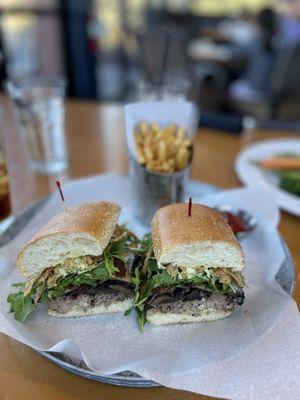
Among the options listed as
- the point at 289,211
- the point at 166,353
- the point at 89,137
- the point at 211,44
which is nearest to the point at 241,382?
the point at 166,353

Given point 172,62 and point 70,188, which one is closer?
point 70,188

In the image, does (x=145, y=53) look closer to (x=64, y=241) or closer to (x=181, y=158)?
(x=181, y=158)

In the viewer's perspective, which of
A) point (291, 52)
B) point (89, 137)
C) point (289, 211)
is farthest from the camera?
point (291, 52)

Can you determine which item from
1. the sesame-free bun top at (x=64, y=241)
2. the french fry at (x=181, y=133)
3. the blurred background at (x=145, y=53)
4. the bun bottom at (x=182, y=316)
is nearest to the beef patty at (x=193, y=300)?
the bun bottom at (x=182, y=316)

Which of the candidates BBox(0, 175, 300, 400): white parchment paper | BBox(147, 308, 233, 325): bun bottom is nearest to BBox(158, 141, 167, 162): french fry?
BBox(0, 175, 300, 400): white parchment paper

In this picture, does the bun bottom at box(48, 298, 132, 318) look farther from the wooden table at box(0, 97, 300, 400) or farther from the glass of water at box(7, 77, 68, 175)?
the glass of water at box(7, 77, 68, 175)

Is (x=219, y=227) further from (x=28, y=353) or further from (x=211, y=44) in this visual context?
(x=211, y=44)

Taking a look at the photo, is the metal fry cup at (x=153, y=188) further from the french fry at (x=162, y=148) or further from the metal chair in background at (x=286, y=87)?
the metal chair in background at (x=286, y=87)
